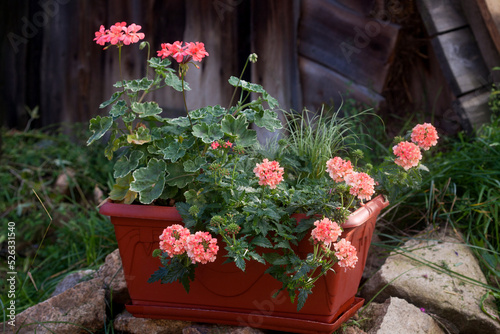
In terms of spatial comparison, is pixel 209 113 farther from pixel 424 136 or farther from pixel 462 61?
pixel 462 61

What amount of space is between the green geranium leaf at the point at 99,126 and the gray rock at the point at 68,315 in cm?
60

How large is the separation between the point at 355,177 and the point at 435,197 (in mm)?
964

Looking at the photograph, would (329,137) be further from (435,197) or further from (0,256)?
(0,256)

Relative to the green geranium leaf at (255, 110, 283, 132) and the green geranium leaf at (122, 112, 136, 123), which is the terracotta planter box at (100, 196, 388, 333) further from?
the green geranium leaf at (255, 110, 283, 132)

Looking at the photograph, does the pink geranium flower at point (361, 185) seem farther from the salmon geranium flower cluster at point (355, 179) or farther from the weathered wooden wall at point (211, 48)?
the weathered wooden wall at point (211, 48)

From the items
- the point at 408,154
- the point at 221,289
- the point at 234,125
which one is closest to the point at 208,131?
the point at 234,125

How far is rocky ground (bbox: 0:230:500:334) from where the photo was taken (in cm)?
188

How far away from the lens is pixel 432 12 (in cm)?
285

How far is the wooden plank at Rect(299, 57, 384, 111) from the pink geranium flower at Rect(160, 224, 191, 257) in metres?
1.79

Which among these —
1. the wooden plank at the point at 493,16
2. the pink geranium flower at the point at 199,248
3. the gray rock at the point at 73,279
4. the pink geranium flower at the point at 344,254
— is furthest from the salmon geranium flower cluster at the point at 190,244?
the wooden plank at the point at 493,16

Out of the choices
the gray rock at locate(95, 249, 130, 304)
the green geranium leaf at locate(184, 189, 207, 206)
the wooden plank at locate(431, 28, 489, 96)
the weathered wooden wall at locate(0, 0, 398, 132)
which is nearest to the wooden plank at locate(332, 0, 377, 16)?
the weathered wooden wall at locate(0, 0, 398, 132)

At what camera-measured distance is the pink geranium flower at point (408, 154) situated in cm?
173

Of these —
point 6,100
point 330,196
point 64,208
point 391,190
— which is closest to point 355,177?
point 330,196

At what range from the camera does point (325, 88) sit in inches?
125
